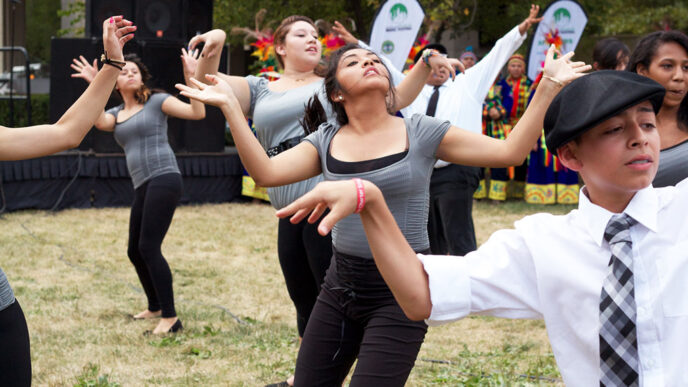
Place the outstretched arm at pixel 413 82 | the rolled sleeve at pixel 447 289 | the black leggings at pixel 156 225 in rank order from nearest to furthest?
the rolled sleeve at pixel 447 289, the outstretched arm at pixel 413 82, the black leggings at pixel 156 225

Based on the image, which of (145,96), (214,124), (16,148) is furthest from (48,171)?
(16,148)

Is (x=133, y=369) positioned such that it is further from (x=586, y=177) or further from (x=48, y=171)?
(x=48, y=171)

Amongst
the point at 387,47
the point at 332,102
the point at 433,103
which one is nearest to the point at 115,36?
the point at 332,102

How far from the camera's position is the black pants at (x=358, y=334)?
270 cm

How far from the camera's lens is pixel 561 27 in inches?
407

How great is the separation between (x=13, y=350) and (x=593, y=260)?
184cm

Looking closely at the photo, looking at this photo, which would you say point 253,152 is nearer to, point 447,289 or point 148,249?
point 447,289

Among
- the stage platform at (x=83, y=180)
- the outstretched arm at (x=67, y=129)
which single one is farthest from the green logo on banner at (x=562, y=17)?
the outstretched arm at (x=67, y=129)

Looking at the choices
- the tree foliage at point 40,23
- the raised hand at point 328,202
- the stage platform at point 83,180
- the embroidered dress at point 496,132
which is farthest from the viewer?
the tree foliage at point 40,23

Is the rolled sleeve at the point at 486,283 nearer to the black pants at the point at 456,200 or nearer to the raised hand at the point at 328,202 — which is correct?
the raised hand at the point at 328,202

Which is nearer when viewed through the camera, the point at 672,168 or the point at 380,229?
the point at 380,229

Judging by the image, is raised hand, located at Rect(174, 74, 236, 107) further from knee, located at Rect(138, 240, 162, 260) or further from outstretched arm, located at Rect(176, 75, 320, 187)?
knee, located at Rect(138, 240, 162, 260)

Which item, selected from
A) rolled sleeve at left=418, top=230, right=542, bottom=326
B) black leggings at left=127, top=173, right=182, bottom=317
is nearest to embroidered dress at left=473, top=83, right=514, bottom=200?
black leggings at left=127, top=173, right=182, bottom=317

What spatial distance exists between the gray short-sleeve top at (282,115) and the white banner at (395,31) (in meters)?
4.78
